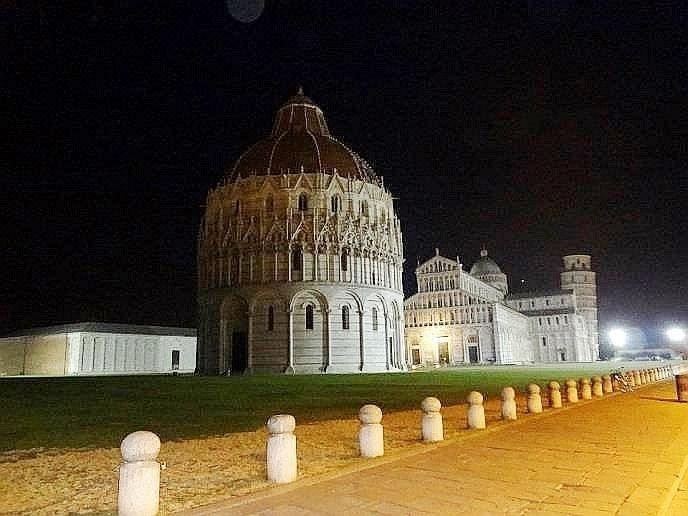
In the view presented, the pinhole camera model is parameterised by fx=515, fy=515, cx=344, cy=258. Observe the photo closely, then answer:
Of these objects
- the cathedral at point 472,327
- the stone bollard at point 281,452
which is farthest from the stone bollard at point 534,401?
the cathedral at point 472,327

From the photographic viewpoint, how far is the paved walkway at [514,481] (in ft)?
19.6

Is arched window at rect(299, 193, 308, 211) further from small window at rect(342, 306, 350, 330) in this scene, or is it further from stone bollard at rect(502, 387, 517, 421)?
stone bollard at rect(502, 387, 517, 421)

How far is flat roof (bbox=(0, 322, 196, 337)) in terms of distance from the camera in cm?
6656

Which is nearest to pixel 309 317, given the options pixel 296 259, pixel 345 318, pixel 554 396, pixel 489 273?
pixel 345 318

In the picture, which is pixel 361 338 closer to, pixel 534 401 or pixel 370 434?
pixel 534 401

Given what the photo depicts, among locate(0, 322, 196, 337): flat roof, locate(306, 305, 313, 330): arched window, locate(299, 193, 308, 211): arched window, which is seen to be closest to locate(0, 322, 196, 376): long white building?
locate(0, 322, 196, 337): flat roof

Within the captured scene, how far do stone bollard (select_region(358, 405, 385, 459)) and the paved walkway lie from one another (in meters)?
0.49

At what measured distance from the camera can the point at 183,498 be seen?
22.2ft

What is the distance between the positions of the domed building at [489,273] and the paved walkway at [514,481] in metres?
121

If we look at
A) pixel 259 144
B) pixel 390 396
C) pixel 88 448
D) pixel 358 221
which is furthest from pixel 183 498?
pixel 259 144

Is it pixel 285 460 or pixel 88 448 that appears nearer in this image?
pixel 285 460

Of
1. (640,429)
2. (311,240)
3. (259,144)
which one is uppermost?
(259,144)

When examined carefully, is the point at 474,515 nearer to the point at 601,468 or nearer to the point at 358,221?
the point at 601,468

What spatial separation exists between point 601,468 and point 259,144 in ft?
182
